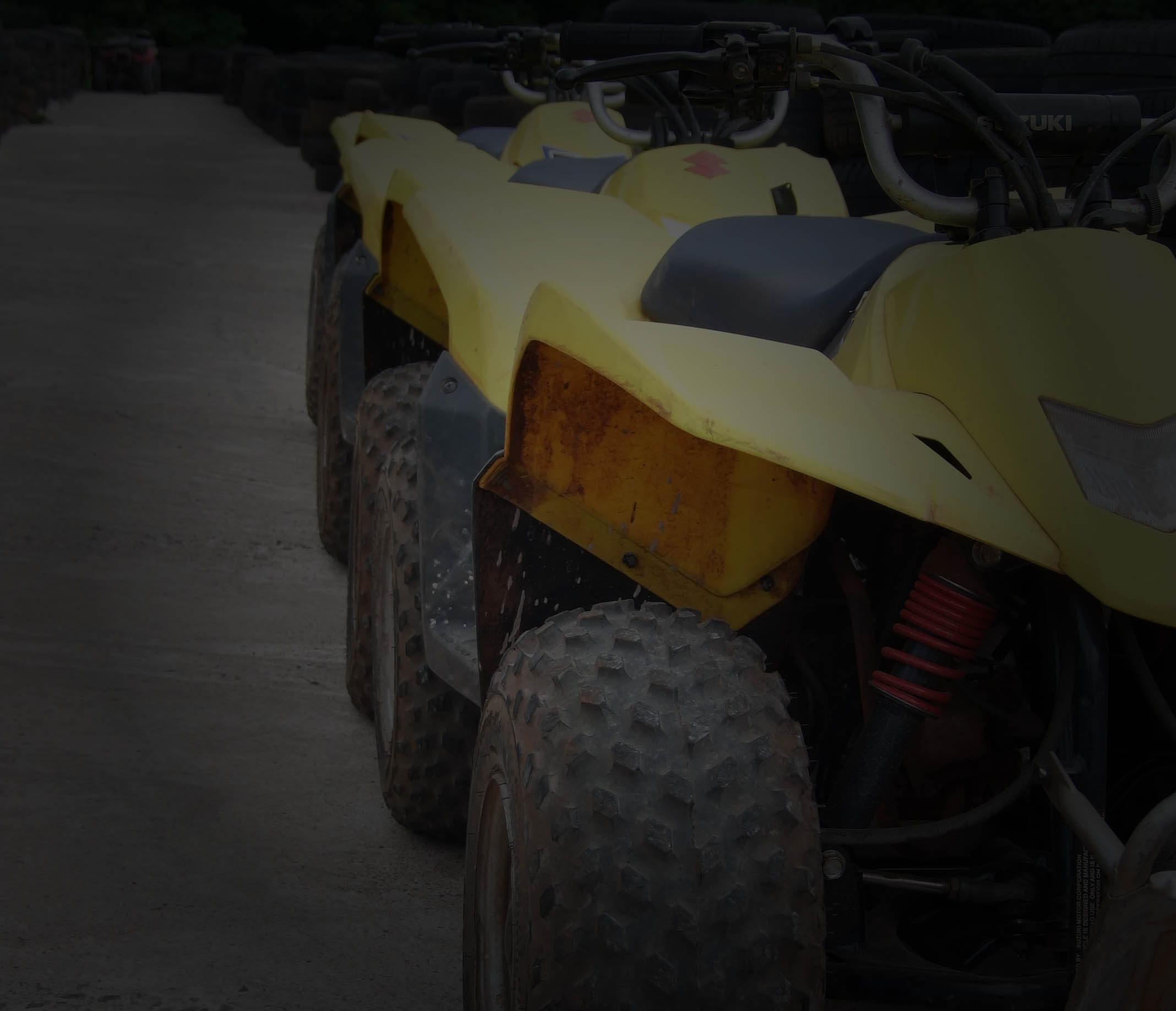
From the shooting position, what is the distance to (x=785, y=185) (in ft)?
10.3

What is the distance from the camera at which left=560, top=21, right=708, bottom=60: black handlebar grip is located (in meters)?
2.17

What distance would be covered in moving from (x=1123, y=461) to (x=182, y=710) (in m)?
2.03

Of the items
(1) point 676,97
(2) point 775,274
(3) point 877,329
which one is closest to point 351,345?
(1) point 676,97

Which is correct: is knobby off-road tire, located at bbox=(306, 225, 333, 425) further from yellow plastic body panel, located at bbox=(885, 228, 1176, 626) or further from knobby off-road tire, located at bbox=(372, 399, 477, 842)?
A: yellow plastic body panel, located at bbox=(885, 228, 1176, 626)

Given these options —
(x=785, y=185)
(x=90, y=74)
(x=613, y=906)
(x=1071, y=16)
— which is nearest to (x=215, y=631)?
(x=785, y=185)

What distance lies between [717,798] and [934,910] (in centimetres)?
54

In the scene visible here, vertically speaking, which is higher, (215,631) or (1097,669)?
(1097,669)

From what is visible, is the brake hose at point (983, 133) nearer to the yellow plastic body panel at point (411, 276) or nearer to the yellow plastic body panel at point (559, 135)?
the yellow plastic body panel at point (411, 276)

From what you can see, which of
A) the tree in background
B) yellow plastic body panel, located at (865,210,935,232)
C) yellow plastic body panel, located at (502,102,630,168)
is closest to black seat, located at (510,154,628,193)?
yellow plastic body panel, located at (502,102,630,168)

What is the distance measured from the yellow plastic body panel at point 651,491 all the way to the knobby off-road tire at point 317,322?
2.65 meters

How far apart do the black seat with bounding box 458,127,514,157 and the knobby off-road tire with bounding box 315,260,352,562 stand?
163 centimetres

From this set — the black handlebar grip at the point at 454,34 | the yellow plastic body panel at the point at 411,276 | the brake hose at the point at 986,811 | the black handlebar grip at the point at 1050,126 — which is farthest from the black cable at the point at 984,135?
the black handlebar grip at the point at 454,34

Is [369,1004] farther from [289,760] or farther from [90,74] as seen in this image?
[90,74]

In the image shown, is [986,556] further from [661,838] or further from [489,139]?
[489,139]
